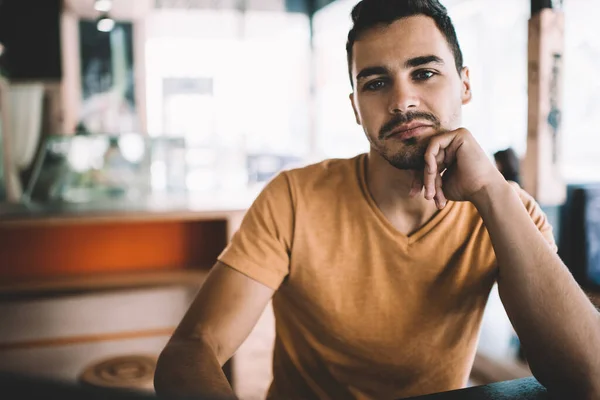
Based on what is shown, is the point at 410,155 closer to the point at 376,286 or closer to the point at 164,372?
the point at 376,286

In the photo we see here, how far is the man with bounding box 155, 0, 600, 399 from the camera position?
1106 millimetres

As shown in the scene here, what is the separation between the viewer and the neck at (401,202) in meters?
1.21

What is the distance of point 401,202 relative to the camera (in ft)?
3.98

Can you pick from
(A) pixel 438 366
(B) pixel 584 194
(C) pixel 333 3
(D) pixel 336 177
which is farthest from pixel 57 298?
(C) pixel 333 3

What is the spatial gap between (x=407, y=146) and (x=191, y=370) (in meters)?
0.65

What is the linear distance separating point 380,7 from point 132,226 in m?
1.94

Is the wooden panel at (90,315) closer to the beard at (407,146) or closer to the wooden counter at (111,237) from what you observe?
the wooden counter at (111,237)

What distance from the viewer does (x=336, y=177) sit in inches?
50.6

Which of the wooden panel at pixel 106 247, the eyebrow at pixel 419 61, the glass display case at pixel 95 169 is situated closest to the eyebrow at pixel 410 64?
the eyebrow at pixel 419 61

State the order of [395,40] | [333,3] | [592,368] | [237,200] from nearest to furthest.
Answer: [592,368] < [395,40] < [237,200] < [333,3]

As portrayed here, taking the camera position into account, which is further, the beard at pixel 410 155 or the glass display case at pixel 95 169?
the glass display case at pixel 95 169

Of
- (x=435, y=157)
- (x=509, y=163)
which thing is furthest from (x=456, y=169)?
(x=509, y=163)

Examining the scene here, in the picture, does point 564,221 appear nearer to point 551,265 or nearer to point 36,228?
point 551,265

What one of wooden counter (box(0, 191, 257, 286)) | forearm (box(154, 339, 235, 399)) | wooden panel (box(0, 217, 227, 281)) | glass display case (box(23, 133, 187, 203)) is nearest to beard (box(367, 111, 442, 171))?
forearm (box(154, 339, 235, 399))
